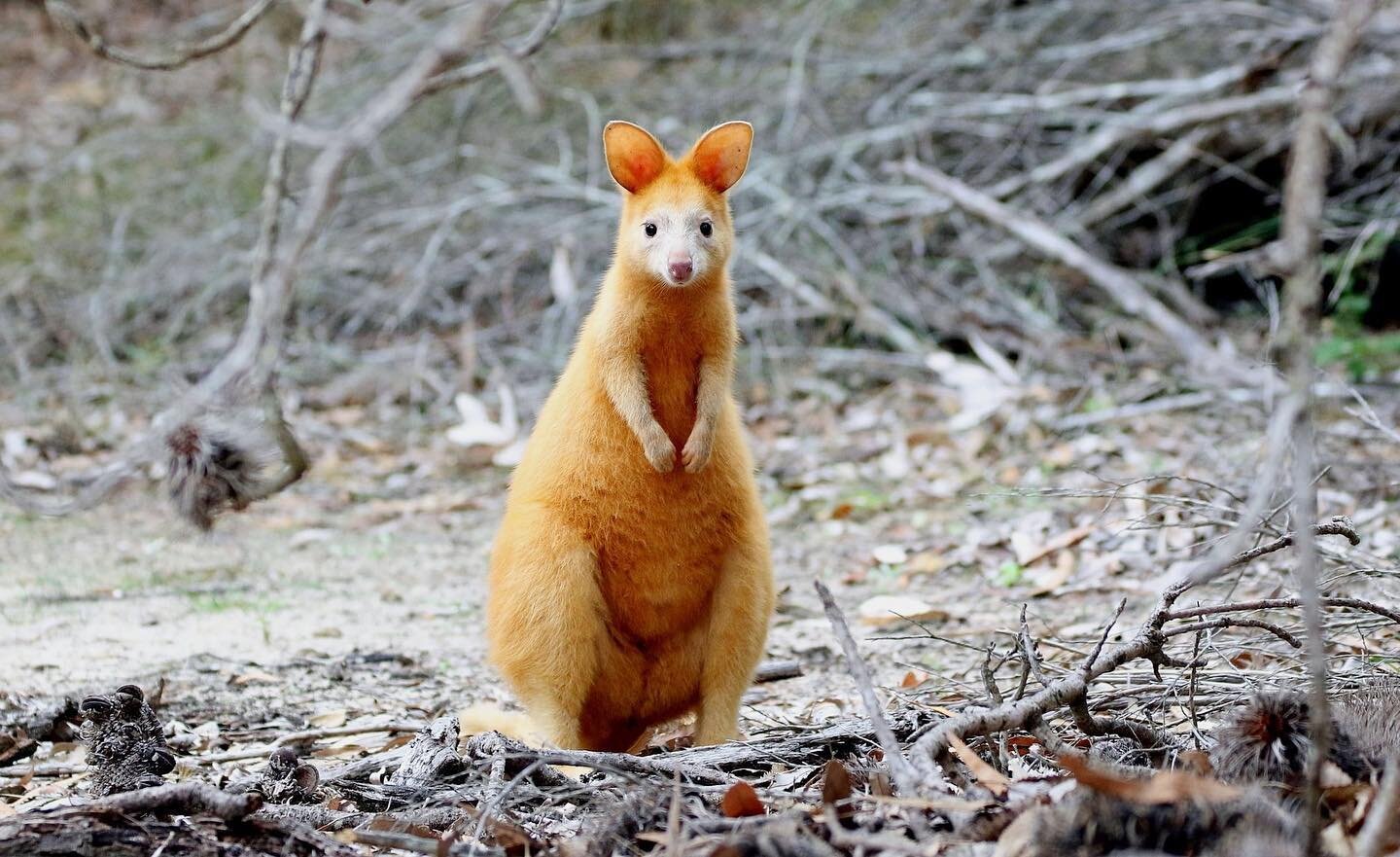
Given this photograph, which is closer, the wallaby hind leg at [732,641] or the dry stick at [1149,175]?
the wallaby hind leg at [732,641]

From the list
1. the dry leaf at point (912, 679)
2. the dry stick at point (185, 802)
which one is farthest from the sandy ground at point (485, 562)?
the dry stick at point (185, 802)

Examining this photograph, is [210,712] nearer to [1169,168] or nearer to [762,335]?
[762,335]

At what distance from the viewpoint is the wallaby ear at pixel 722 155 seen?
339 centimetres

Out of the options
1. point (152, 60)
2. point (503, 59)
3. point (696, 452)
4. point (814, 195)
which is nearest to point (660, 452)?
point (696, 452)

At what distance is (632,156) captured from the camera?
3.43m

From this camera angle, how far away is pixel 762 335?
7488 millimetres

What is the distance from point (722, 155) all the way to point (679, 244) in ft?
1.26

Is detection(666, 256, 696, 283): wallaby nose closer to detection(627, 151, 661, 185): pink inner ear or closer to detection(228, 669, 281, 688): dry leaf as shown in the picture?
detection(627, 151, 661, 185): pink inner ear

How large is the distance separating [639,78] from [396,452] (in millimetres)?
3278

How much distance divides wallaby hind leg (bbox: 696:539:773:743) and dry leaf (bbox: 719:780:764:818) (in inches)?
36.9

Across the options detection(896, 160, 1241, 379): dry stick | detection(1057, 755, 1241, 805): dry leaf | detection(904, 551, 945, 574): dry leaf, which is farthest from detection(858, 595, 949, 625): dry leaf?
detection(1057, 755, 1241, 805): dry leaf

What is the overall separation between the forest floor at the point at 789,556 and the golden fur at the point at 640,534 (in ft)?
1.04

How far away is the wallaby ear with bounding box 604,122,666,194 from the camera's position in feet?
11.1

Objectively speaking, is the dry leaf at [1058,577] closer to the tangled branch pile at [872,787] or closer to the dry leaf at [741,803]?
the tangled branch pile at [872,787]
